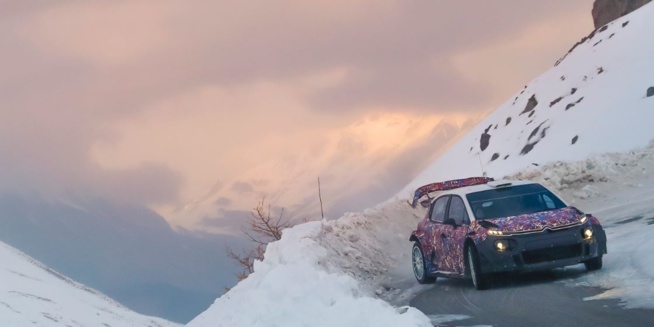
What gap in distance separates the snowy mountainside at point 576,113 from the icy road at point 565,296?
1120 inches

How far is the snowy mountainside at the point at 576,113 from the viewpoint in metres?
48.3

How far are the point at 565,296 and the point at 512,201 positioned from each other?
2.53 meters

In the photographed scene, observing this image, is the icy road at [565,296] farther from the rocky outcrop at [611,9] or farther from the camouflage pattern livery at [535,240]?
the rocky outcrop at [611,9]

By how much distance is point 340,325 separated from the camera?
8.40 metres

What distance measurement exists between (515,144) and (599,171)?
36.2 metres

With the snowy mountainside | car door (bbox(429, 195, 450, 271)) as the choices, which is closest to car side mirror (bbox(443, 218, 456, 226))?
car door (bbox(429, 195, 450, 271))

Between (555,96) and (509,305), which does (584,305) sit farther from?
(555,96)

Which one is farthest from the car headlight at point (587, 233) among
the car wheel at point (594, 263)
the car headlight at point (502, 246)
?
the car headlight at point (502, 246)

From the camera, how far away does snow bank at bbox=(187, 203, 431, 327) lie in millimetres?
8656

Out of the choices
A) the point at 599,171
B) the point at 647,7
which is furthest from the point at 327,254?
the point at 647,7

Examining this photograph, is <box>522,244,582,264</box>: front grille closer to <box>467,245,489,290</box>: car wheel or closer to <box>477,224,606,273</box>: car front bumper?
<box>477,224,606,273</box>: car front bumper

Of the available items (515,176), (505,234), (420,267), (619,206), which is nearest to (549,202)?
(505,234)

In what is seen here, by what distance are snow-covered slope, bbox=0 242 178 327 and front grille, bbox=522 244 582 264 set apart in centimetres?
604

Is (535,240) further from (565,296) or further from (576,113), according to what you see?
(576,113)
